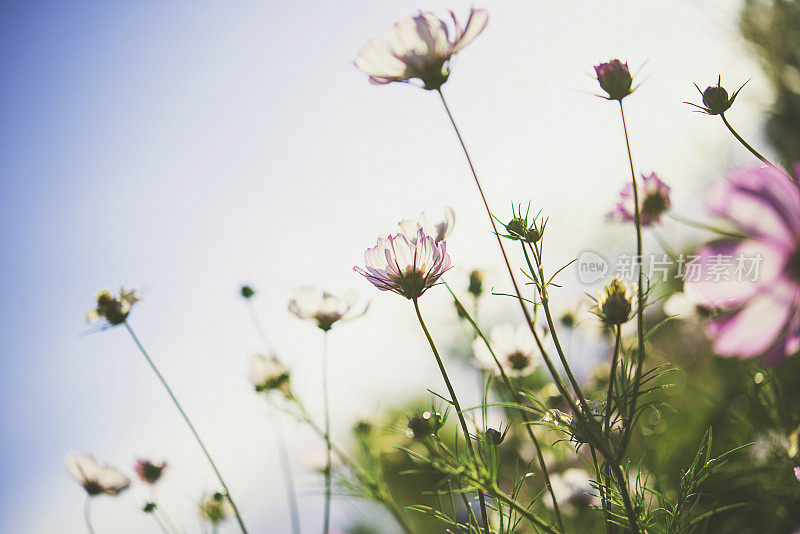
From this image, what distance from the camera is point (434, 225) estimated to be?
0.59 meters

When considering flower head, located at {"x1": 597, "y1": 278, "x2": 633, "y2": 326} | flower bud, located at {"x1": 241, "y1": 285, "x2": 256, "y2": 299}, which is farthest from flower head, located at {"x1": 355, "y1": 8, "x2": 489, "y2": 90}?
flower bud, located at {"x1": 241, "y1": 285, "x2": 256, "y2": 299}

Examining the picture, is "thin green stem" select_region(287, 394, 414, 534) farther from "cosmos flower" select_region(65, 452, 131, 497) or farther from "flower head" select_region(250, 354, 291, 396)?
"cosmos flower" select_region(65, 452, 131, 497)

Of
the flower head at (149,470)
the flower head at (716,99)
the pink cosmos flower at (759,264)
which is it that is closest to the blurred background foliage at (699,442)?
the pink cosmos flower at (759,264)

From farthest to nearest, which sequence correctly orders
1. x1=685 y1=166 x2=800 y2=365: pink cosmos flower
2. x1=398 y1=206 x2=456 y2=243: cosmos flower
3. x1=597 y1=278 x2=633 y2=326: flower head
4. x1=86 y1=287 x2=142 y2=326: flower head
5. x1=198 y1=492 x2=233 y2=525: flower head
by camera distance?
x1=198 y1=492 x2=233 y2=525: flower head → x1=86 y1=287 x2=142 y2=326: flower head → x1=398 y1=206 x2=456 y2=243: cosmos flower → x1=597 y1=278 x2=633 y2=326: flower head → x1=685 y1=166 x2=800 y2=365: pink cosmos flower

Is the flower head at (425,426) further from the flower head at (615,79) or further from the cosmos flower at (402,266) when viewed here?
the flower head at (615,79)

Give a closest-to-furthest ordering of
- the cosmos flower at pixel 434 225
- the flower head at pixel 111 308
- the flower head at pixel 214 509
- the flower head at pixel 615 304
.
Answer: the flower head at pixel 615 304 → the cosmos flower at pixel 434 225 → the flower head at pixel 111 308 → the flower head at pixel 214 509

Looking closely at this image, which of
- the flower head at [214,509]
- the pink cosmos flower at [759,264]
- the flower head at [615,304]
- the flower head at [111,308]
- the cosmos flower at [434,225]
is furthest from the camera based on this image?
the flower head at [214,509]

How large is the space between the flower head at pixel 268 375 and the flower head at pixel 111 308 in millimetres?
252

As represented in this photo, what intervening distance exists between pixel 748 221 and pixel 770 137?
4.96 m

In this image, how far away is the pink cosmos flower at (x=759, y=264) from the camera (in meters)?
0.25

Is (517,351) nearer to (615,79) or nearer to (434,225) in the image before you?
(434,225)

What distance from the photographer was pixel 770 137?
405 cm

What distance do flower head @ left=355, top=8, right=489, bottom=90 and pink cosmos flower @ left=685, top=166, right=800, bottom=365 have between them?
0.27 metres

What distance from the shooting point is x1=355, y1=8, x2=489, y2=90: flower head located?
45cm
